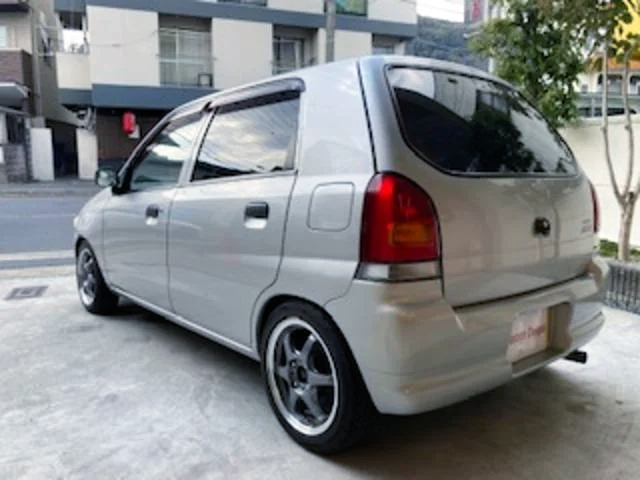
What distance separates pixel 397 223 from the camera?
1.92 metres

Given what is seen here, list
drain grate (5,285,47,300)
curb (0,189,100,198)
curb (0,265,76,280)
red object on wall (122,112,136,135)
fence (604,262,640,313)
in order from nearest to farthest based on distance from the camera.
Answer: fence (604,262,640,313) < drain grate (5,285,47,300) < curb (0,265,76,280) < curb (0,189,100,198) < red object on wall (122,112,136,135)

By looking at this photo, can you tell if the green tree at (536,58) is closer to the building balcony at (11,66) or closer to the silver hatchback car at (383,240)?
the silver hatchback car at (383,240)

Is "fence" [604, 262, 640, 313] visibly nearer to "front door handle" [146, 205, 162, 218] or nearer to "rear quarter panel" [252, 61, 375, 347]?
"rear quarter panel" [252, 61, 375, 347]

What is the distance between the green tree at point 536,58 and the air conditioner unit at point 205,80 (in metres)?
13.8

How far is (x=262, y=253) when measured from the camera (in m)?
2.39

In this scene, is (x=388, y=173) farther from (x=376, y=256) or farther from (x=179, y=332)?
(x=179, y=332)

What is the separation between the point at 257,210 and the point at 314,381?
0.78 m

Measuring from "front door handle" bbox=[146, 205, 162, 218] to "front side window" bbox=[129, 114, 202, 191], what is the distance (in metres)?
0.14

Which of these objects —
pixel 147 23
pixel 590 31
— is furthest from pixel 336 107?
pixel 147 23

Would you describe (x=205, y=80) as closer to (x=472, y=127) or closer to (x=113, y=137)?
(x=113, y=137)

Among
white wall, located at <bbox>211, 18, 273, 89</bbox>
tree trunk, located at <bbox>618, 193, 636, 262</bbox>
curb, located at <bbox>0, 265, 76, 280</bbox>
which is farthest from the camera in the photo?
white wall, located at <bbox>211, 18, 273, 89</bbox>

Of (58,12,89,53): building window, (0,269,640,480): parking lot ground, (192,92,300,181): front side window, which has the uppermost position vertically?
(58,12,89,53): building window

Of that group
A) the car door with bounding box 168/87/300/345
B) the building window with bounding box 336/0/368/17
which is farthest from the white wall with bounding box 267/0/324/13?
the car door with bounding box 168/87/300/345

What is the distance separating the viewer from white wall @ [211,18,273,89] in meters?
18.2
